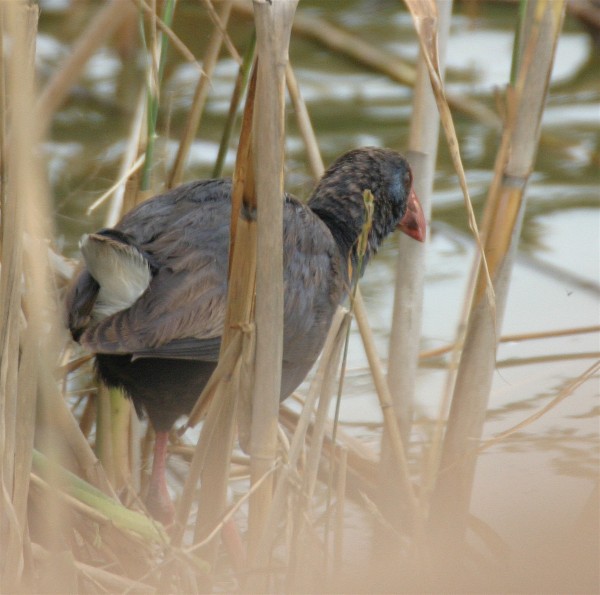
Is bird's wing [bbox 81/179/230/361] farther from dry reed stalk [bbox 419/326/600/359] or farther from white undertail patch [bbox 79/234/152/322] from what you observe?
dry reed stalk [bbox 419/326/600/359]

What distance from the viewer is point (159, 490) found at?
7.06 ft

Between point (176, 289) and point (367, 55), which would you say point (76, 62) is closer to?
point (176, 289)

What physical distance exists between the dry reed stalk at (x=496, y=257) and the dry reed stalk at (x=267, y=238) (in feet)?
1.32

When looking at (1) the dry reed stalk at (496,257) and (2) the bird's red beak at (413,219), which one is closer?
(1) the dry reed stalk at (496,257)

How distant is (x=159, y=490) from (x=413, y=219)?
0.78 metres

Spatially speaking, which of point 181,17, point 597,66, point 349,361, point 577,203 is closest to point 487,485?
point 349,361

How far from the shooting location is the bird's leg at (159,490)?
2105 millimetres

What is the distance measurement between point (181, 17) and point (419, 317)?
3552 mm

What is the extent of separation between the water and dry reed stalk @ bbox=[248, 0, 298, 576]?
1.25ft

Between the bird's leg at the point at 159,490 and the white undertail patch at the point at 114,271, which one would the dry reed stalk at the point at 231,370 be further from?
the bird's leg at the point at 159,490

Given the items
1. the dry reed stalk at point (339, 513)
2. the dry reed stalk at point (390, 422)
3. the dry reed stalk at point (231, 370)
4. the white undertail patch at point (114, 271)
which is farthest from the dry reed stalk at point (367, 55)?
the dry reed stalk at point (231, 370)

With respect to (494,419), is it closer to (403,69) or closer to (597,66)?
(403,69)

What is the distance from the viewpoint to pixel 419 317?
2107 mm

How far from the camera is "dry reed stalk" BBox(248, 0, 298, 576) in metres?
1.25
